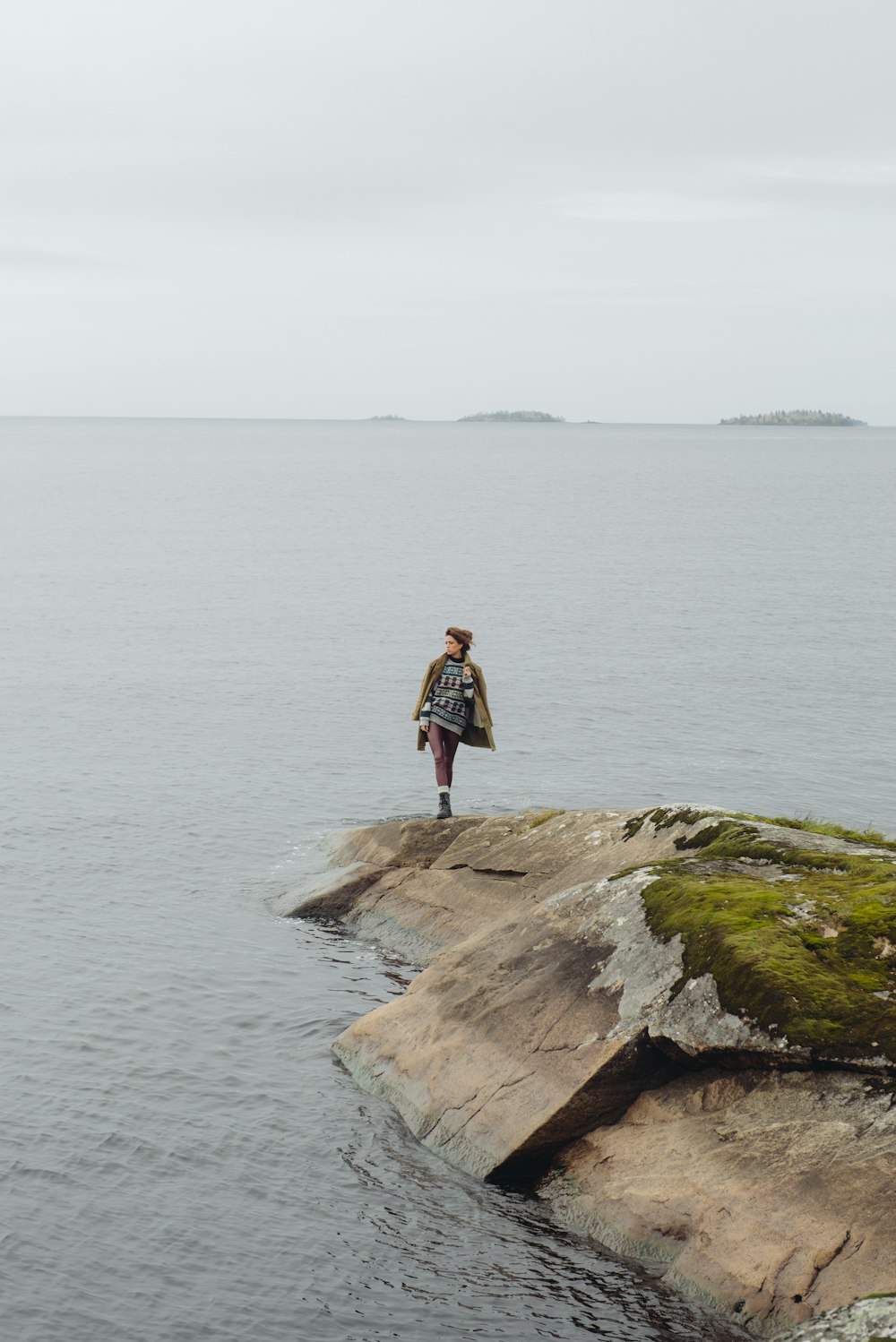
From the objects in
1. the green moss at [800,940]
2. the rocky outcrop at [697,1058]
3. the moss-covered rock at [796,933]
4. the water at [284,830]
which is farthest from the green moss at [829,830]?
the water at [284,830]

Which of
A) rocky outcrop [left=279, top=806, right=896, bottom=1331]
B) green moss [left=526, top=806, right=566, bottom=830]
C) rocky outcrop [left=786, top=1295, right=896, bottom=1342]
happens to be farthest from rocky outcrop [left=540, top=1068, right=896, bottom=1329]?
green moss [left=526, top=806, right=566, bottom=830]

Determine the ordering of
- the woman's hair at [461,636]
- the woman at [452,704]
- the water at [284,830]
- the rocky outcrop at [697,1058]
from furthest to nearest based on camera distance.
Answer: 1. the woman at [452,704]
2. the woman's hair at [461,636]
3. the water at [284,830]
4. the rocky outcrop at [697,1058]

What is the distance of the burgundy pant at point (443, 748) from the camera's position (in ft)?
72.3

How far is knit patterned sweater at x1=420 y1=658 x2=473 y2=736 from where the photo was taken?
2164 cm

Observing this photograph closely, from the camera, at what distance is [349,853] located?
893 inches

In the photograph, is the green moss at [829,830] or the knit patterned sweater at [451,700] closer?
the green moss at [829,830]

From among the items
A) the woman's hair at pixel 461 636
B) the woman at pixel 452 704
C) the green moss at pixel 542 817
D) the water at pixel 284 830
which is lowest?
the water at pixel 284 830

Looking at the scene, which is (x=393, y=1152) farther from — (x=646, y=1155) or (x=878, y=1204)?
(x=878, y=1204)

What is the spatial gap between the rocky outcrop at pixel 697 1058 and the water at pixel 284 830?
1.86ft

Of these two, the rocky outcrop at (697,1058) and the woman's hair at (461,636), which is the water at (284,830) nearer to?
the rocky outcrop at (697,1058)

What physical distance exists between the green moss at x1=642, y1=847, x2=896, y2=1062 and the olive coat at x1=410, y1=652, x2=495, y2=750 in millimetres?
8017

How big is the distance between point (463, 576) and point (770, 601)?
56.0 ft

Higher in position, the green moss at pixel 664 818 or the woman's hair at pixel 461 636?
the woman's hair at pixel 461 636

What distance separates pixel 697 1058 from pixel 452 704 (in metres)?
10.7
